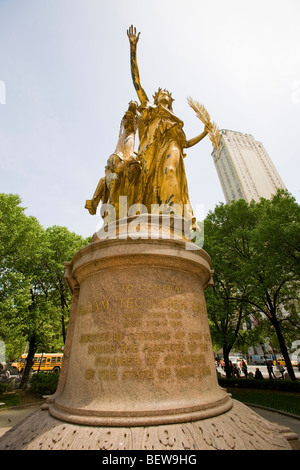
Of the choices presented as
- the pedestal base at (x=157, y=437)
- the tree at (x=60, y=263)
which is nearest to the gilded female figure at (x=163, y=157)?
the pedestal base at (x=157, y=437)

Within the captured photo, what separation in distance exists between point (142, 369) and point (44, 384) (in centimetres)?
1534

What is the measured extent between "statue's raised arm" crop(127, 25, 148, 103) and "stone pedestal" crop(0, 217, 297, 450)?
19.9 feet

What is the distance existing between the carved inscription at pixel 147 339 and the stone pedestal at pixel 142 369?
0.01 m

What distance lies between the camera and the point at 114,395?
3285 millimetres

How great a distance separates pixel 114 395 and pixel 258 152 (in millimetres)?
91138

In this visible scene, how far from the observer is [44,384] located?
1533 cm

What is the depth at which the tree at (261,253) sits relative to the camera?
1491cm

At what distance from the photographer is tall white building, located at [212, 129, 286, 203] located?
74.0m

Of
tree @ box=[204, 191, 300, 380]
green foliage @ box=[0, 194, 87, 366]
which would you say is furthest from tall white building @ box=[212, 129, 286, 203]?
green foliage @ box=[0, 194, 87, 366]

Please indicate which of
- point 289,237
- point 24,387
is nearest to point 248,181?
point 289,237

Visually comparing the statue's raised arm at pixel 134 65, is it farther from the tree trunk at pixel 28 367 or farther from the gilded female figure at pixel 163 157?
the tree trunk at pixel 28 367

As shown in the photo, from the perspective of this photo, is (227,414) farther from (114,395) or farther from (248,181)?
(248,181)

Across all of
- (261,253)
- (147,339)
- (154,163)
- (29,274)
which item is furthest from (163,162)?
(29,274)

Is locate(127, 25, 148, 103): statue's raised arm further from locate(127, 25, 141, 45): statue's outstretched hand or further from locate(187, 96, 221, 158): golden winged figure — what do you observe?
locate(187, 96, 221, 158): golden winged figure
